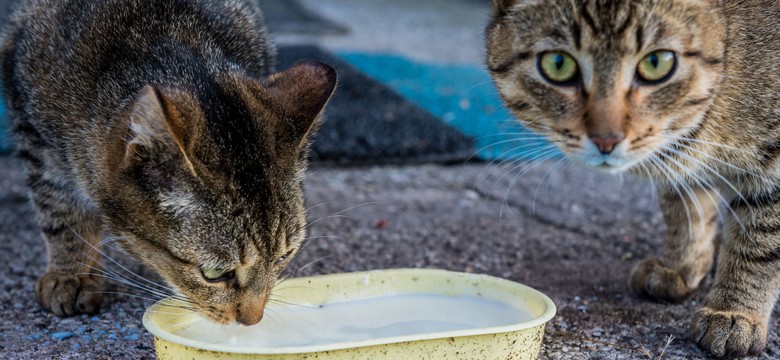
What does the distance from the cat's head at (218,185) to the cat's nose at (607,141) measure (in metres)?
0.79

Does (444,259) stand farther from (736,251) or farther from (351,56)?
(351,56)

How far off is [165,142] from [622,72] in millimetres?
1290

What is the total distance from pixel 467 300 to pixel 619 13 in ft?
3.20

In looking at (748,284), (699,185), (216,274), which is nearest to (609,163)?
(699,185)

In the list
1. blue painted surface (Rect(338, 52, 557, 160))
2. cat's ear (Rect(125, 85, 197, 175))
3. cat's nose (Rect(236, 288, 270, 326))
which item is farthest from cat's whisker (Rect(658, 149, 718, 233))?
blue painted surface (Rect(338, 52, 557, 160))

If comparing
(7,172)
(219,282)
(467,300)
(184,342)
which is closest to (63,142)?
(219,282)

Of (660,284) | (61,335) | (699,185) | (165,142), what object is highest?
(165,142)

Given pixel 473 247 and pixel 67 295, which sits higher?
pixel 67 295

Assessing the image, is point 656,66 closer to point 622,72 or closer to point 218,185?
point 622,72

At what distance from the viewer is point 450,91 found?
632 centimetres

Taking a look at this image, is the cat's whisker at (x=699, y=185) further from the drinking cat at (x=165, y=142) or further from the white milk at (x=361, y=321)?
the drinking cat at (x=165, y=142)

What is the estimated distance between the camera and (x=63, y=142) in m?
2.90

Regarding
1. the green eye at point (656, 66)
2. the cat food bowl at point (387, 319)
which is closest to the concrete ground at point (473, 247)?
the cat food bowl at point (387, 319)

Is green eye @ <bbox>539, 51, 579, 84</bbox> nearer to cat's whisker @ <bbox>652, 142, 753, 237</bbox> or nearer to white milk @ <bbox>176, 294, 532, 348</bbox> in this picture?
cat's whisker @ <bbox>652, 142, 753, 237</bbox>
